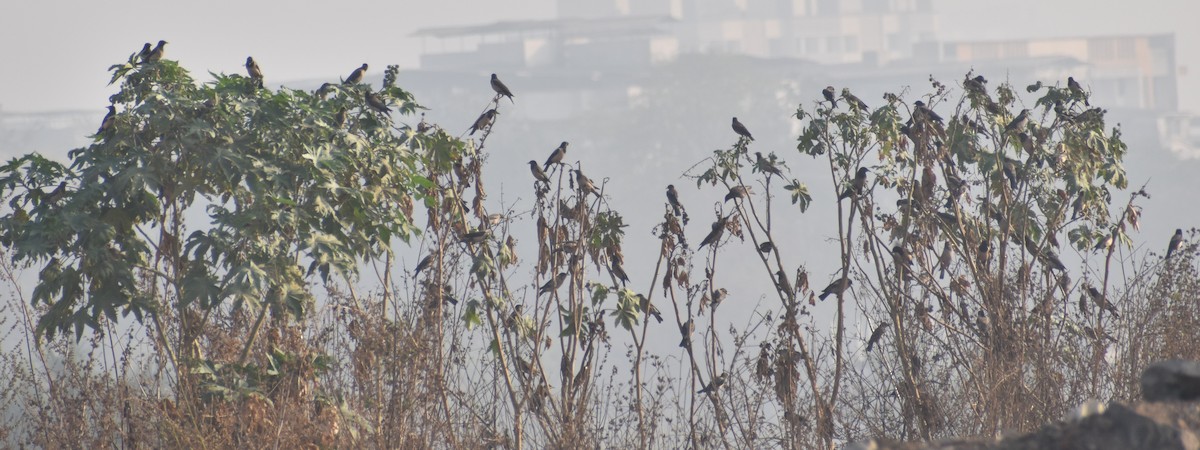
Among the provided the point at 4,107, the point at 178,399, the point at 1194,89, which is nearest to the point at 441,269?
the point at 178,399

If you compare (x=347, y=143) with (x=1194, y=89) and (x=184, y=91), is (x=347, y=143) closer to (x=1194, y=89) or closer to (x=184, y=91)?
(x=184, y=91)

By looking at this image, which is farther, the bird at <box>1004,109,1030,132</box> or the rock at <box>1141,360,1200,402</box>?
the bird at <box>1004,109,1030,132</box>

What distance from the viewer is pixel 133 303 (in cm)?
341

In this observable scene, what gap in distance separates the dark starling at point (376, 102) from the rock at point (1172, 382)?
7.14 feet

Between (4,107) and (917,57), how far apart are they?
127 feet

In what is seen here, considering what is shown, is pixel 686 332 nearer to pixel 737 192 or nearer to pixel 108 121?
pixel 737 192

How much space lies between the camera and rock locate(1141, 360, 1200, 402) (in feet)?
7.30

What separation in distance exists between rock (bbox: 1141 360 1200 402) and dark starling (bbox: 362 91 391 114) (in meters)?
2.18

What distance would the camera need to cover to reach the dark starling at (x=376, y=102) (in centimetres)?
352

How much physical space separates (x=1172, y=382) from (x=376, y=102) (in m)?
2.24

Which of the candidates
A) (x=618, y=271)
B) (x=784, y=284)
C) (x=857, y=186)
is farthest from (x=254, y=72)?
(x=857, y=186)

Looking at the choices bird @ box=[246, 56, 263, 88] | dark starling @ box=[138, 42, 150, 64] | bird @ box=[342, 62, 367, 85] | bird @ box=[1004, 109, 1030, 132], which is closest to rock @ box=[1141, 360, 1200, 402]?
bird @ box=[1004, 109, 1030, 132]

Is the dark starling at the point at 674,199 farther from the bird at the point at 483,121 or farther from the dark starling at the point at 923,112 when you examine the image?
the dark starling at the point at 923,112

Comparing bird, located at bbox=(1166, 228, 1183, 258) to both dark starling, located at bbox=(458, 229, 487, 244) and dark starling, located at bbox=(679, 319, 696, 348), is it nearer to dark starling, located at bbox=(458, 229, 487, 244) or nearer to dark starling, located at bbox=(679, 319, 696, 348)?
dark starling, located at bbox=(679, 319, 696, 348)
